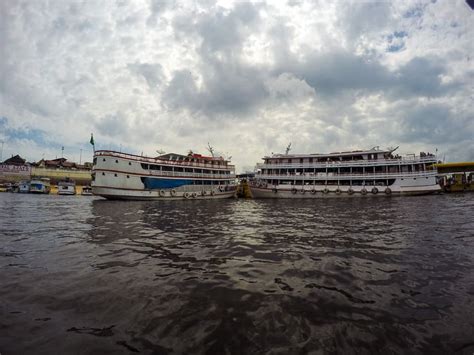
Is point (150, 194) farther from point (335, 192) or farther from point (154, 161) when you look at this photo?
point (335, 192)

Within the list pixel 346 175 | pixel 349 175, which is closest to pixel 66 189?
pixel 346 175

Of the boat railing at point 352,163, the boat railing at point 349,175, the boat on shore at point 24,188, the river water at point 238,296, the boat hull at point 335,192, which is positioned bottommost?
the river water at point 238,296

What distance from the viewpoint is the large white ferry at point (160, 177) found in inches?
1171

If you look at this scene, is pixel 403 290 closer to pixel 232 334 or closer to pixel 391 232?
pixel 232 334

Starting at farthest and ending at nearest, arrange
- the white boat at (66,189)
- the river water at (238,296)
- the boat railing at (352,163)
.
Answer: the white boat at (66,189)
the boat railing at (352,163)
the river water at (238,296)

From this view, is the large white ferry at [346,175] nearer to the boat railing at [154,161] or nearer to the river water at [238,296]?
the boat railing at [154,161]

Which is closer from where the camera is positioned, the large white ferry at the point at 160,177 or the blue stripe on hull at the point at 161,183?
the large white ferry at the point at 160,177

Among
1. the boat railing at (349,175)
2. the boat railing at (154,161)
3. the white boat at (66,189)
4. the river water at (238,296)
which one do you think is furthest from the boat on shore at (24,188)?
the river water at (238,296)

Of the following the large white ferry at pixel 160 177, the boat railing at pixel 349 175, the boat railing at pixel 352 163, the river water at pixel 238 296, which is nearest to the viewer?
the river water at pixel 238 296

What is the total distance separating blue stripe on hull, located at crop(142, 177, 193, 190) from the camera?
106 ft

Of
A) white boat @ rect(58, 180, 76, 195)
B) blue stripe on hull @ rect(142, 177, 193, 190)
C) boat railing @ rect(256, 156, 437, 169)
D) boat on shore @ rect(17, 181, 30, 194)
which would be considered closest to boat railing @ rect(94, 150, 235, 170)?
blue stripe on hull @ rect(142, 177, 193, 190)

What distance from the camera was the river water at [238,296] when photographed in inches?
125

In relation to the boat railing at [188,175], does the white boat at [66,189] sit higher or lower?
lower

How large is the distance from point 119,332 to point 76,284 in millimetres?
2461
